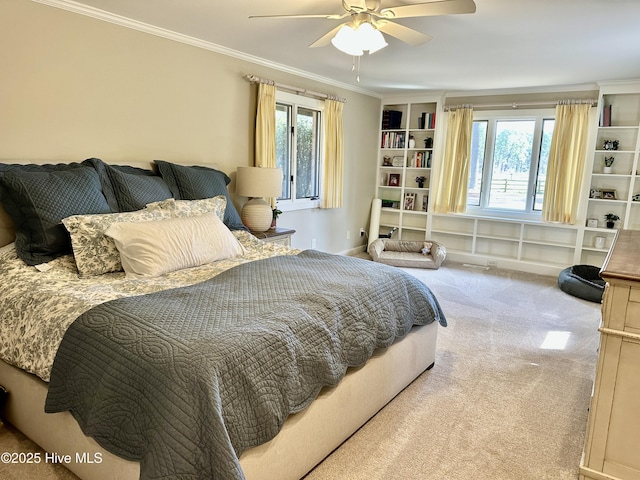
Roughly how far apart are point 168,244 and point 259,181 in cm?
155

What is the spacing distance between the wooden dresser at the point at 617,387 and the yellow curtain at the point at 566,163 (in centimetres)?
387

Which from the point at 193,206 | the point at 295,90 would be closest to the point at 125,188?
Result: the point at 193,206

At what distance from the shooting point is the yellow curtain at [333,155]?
5.26 m

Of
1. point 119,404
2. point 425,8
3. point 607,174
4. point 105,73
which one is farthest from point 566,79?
point 119,404

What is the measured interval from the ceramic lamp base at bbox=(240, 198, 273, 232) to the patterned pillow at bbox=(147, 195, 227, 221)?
25.4 inches

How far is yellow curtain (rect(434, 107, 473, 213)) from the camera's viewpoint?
5809 millimetres

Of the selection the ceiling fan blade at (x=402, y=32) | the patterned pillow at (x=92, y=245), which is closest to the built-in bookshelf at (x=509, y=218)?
the ceiling fan blade at (x=402, y=32)

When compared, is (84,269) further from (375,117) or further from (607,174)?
(607,174)

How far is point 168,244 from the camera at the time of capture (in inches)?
96.0

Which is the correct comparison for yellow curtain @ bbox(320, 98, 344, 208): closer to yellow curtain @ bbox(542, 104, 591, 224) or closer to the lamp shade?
the lamp shade

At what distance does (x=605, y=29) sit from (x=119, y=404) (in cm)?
363

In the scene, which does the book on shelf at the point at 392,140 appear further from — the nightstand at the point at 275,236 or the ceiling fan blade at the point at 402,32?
the ceiling fan blade at the point at 402,32

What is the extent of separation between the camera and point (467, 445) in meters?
2.13

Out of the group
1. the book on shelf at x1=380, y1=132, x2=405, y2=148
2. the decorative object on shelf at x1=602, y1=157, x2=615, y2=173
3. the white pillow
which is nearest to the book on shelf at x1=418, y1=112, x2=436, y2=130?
the book on shelf at x1=380, y1=132, x2=405, y2=148
